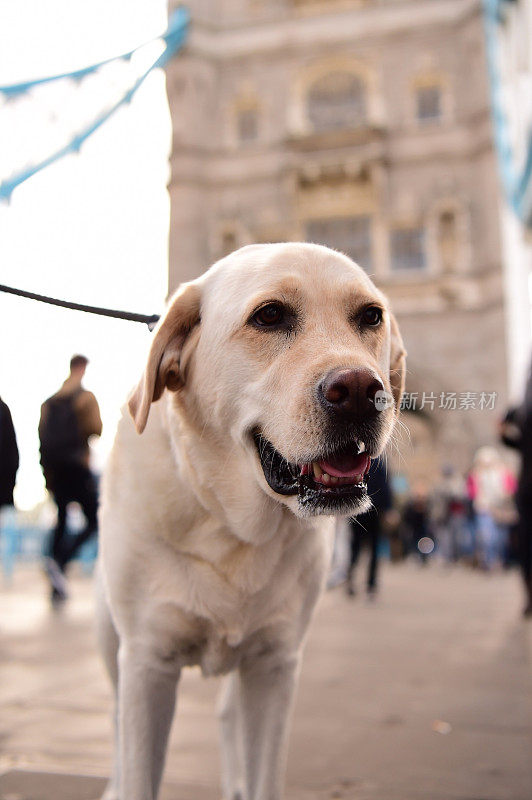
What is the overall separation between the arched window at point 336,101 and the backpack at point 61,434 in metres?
21.1

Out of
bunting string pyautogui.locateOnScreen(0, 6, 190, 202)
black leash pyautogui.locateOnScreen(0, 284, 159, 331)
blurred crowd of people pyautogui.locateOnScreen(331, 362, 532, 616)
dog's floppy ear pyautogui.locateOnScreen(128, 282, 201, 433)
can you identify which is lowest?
blurred crowd of people pyautogui.locateOnScreen(331, 362, 532, 616)

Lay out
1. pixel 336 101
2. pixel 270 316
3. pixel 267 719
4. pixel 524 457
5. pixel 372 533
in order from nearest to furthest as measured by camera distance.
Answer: pixel 270 316 → pixel 267 719 → pixel 524 457 → pixel 372 533 → pixel 336 101

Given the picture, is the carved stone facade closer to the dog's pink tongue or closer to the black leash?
the black leash

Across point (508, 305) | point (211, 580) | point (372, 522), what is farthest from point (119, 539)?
point (508, 305)

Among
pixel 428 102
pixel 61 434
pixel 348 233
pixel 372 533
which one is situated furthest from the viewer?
pixel 428 102

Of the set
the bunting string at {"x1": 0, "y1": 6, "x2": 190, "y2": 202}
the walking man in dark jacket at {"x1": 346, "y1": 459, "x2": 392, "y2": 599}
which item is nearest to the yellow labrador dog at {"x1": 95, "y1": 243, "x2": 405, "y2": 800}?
the walking man in dark jacket at {"x1": 346, "y1": 459, "x2": 392, "y2": 599}

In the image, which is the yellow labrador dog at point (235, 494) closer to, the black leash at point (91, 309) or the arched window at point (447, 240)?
the black leash at point (91, 309)

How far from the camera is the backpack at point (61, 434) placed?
6.07 meters

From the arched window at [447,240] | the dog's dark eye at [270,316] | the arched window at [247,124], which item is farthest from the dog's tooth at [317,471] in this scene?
the arched window at [247,124]

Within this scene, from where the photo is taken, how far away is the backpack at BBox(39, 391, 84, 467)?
19.9ft

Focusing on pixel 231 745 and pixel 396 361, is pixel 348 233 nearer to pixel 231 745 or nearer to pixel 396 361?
pixel 396 361

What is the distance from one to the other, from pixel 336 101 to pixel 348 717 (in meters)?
24.7

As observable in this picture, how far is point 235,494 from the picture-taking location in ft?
5.86

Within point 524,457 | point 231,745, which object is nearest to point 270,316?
point 231,745
